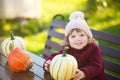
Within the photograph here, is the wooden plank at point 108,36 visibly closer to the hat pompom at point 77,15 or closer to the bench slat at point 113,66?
the bench slat at point 113,66

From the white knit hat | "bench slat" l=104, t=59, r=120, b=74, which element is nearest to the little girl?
the white knit hat

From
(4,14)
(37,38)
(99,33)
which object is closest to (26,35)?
(37,38)

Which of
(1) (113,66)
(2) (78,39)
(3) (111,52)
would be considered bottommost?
(1) (113,66)

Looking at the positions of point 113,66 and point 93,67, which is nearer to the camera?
point 93,67

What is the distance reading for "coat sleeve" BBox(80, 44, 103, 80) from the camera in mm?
2106

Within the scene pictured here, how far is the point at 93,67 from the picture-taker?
215cm

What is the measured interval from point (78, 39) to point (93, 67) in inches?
9.3

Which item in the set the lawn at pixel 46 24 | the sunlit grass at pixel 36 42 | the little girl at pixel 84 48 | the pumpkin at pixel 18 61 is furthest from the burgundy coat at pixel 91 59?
the lawn at pixel 46 24

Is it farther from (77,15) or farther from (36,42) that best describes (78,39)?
(36,42)

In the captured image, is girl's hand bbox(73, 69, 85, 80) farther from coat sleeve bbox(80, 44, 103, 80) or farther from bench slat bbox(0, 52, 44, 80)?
Result: bench slat bbox(0, 52, 44, 80)

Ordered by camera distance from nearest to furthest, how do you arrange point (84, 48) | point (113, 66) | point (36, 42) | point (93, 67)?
1. point (93, 67)
2. point (84, 48)
3. point (113, 66)
4. point (36, 42)

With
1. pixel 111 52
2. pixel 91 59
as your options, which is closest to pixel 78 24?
pixel 91 59

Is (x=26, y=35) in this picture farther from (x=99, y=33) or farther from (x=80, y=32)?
(x=80, y=32)

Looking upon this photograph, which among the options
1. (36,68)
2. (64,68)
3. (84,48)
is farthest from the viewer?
(36,68)
